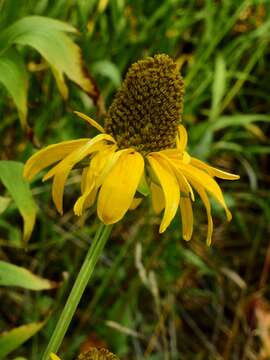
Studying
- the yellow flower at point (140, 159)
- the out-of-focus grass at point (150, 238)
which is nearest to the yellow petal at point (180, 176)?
the yellow flower at point (140, 159)

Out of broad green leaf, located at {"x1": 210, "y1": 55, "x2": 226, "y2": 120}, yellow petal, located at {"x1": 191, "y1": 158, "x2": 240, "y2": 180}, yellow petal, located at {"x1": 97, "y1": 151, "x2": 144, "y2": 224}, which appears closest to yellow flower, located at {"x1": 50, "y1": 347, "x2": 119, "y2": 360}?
yellow petal, located at {"x1": 97, "y1": 151, "x2": 144, "y2": 224}

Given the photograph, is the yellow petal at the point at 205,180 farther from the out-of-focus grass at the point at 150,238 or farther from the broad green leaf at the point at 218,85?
the broad green leaf at the point at 218,85

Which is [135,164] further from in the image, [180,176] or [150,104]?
[150,104]

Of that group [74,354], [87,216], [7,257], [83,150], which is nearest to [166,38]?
[87,216]

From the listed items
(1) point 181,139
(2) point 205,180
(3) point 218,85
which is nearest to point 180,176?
(2) point 205,180

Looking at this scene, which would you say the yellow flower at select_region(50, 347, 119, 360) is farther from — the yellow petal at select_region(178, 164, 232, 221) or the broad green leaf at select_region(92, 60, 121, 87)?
the broad green leaf at select_region(92, 60, 121, 87)
